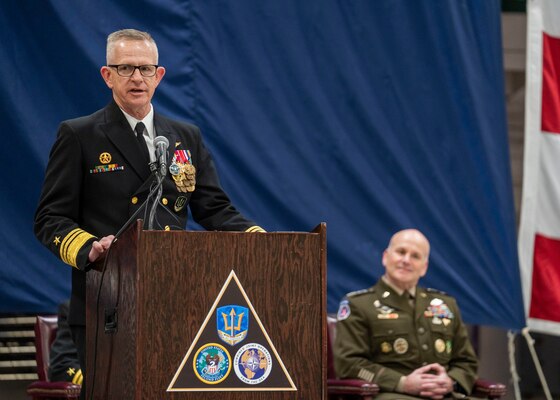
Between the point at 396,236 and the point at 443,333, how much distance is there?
426 millimetres

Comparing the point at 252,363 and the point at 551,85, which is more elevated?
the point at 551,85

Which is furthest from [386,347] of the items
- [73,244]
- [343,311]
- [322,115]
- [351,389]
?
[73,244]

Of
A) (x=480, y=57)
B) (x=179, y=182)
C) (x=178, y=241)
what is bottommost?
(x=178, y=241)

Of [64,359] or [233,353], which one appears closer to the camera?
[233,353]

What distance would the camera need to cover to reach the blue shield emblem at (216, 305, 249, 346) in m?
2.09

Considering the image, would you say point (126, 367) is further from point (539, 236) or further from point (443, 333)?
point (539, 236)

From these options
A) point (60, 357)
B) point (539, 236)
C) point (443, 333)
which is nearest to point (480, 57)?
Result: point (539, 236)

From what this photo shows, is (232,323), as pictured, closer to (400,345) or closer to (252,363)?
(252,363)

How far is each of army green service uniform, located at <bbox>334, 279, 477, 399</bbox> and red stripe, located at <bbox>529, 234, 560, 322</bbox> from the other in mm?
807

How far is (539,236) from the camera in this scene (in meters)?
4.88

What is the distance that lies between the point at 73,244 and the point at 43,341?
5.00 ft

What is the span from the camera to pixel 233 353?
2.09 metres

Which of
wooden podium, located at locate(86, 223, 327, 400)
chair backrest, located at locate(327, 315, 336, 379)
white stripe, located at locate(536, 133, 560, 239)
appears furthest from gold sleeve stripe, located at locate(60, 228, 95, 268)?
white stripe, located at locate(536, 133, 560, 239)

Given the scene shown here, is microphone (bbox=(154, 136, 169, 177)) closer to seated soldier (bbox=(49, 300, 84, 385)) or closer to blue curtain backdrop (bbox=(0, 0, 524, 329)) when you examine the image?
seated soldier (bbox=(49, 300, 84, 385))
